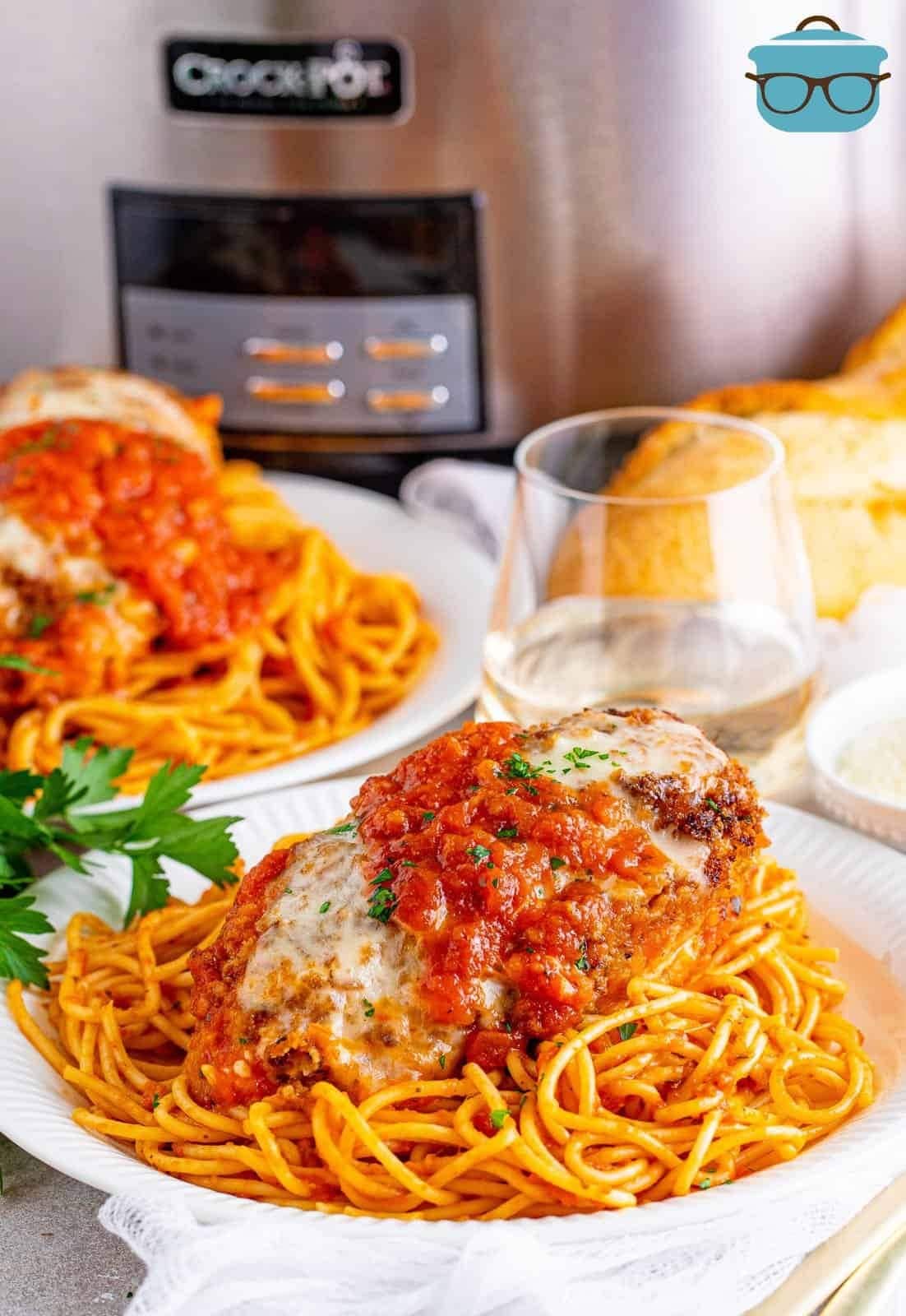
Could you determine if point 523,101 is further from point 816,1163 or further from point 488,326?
point 816,1163

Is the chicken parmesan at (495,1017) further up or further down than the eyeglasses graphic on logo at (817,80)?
further down

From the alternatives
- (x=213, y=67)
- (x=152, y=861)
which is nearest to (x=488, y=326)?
(x=213, y=67)

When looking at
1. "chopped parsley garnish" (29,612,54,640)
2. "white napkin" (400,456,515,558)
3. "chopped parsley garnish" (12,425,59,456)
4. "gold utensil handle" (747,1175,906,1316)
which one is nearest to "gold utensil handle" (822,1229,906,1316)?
"gold utensil handle" (747,1175,906,1316)

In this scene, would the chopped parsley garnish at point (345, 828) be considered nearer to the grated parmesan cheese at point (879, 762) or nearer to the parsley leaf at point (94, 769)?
the parsley leaf at point (94, 769)

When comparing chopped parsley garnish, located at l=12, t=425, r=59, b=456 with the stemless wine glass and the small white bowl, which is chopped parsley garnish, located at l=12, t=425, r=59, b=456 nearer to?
the stemless wine glass

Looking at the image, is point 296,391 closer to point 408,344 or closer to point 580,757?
point 408,344

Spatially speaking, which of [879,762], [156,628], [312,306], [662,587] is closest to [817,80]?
[662,587]

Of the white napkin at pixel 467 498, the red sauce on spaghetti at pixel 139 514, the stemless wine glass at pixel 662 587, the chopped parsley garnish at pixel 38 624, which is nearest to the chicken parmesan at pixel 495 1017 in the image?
the stemless wine glass at pixel 662 587
